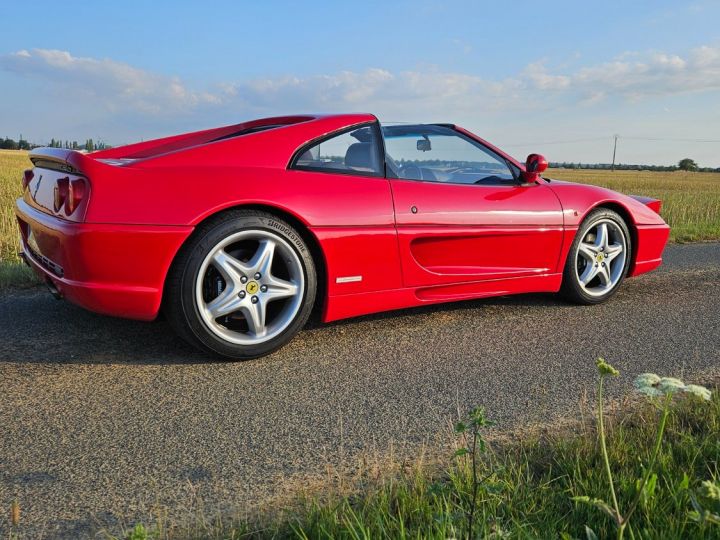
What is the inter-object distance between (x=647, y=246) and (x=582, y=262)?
24.7 inches

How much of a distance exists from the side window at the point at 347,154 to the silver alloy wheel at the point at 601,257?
5.66 feet

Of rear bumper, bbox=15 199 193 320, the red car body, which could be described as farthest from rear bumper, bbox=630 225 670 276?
rear bumper, bbox=15 199 193 320

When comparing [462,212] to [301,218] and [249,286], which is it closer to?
[301,218]

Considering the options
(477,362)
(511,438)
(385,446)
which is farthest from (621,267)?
(385,446)

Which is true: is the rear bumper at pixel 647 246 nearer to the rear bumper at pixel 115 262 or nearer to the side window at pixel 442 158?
the side window at pixel 442 158

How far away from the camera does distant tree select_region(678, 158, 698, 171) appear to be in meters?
93.3

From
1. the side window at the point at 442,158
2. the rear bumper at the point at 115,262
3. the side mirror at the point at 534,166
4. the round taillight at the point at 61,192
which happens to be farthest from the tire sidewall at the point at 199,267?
the side mirror at the point at 534,166

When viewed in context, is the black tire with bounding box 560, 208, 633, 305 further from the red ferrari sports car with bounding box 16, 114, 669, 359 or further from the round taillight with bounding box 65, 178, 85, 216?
the round taillight with bounding box 65, 178, 85, 216

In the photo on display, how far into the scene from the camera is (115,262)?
2.74 m

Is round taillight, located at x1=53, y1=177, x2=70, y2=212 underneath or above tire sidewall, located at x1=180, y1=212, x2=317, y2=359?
above

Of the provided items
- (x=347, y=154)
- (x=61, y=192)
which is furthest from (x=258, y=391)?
(x=347, y=154)

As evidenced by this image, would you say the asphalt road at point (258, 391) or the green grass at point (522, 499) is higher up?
the green grass at point (522, 499)

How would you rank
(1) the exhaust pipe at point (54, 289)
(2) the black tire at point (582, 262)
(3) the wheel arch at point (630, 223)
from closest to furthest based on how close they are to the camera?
(1) the exhaust pipe at point (54, 289) → (2) the black tire at point (582, 262) → (3) the wheel arch at point (630, 223)

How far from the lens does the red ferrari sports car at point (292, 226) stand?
2774 mm
